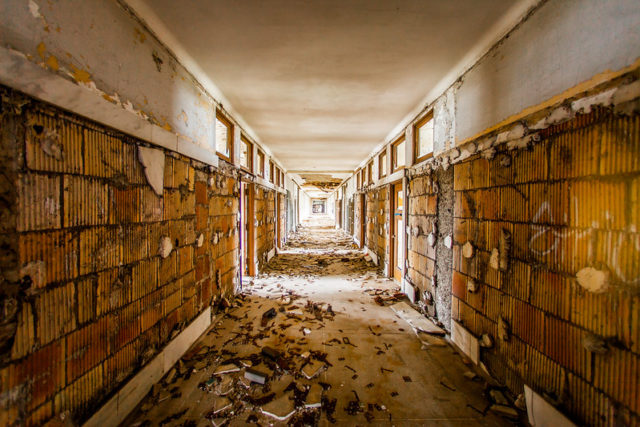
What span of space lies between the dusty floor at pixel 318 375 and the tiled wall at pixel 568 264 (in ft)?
2.06

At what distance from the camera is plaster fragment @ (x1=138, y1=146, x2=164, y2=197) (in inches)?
88.6

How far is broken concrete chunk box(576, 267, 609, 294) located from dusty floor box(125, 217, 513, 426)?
1.30 m

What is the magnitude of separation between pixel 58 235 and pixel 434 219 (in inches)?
156

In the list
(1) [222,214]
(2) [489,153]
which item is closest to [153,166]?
(1) [222,214]

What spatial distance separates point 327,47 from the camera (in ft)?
8.65

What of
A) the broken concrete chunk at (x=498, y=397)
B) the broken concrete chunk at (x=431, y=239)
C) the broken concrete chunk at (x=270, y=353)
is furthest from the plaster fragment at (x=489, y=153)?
the broken concrete chunk at (x=270, y=353)

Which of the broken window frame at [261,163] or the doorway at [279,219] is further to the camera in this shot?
the doorway at [279,219]

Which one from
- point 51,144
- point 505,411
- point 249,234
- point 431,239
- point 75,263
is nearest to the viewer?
point 51,144

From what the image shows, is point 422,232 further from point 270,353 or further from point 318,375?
point 270,353

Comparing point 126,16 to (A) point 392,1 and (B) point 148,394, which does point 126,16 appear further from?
(B) point 148,394

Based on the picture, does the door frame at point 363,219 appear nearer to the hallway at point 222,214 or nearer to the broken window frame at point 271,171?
the broken window frame at point 271,171

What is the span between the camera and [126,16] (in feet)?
6.63

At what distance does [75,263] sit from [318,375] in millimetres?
2262

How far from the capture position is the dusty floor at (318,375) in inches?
82.3
